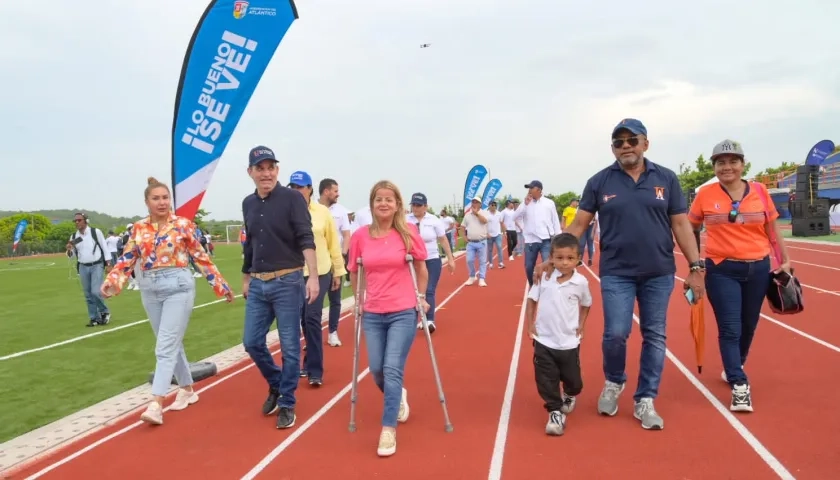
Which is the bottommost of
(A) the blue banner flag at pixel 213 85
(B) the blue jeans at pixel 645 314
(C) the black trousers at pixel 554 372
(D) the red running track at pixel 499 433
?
(D) the red running track at pixel 499 433

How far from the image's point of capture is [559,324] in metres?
4.34

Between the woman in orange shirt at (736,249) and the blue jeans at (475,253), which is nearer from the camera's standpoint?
the woman in orange shirt at (736,249)

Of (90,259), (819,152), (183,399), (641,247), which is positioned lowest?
(183,399)

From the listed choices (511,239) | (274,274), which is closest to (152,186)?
(274,274)

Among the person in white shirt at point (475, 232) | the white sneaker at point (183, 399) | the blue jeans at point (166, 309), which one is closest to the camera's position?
the blue jeans at point (166, 309)

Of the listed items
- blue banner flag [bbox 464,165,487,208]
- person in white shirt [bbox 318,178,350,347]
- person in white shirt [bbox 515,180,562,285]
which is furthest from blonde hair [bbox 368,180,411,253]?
blue banner flag [bbox 464,165,487,208]

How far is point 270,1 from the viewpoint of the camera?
6.32 metres

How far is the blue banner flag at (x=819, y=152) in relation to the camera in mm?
26312

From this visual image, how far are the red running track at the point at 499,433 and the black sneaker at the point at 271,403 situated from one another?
0.33 feet

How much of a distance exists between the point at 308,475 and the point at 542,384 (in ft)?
5.72

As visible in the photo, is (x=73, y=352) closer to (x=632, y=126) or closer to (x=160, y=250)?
(x=160, y=250)

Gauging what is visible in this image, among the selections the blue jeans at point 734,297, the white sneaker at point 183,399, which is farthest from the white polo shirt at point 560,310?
the white sneaker at point 183,399

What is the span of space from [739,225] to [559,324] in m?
1.71

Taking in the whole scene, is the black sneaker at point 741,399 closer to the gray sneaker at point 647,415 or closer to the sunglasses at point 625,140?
the gray sneaker at point 647,415
